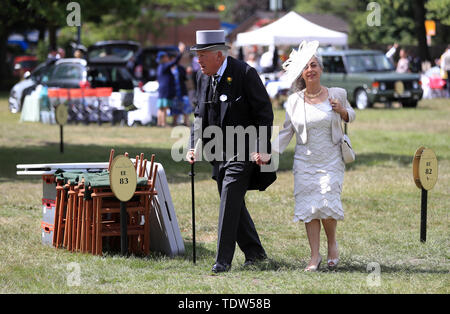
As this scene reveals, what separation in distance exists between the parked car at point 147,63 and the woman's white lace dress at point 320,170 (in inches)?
1020

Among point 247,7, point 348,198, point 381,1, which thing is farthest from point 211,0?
point 247,7

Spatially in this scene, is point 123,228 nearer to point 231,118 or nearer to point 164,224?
point 164,224

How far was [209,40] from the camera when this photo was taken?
7.56 meters

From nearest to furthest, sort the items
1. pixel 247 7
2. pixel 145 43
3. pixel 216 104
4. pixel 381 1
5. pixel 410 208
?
pixel 216 104, pixel 410 208, pixel 381 1, pixel 145 43, pixel 247 7

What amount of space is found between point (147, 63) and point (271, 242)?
25.6 metres

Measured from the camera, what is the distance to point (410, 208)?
11.6m

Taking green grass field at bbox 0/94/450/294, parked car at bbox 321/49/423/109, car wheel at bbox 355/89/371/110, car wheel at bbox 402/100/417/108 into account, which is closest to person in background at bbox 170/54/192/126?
green grass field at bbox 0/94/450/294

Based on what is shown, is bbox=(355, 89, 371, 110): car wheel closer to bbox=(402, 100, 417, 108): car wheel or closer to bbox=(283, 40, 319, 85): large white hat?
bbox=(402, 100, 417, 108): car wheel

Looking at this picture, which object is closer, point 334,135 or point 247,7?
point 334,135

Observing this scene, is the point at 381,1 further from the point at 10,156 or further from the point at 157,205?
the point at 157,205

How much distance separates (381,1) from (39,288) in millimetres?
38739

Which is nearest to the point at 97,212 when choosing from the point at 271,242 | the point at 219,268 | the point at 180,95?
the point at 219,268

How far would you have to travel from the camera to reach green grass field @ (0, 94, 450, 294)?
23.2 feet

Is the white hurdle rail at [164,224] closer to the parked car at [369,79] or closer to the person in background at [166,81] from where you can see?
the person in background at [166,81]
